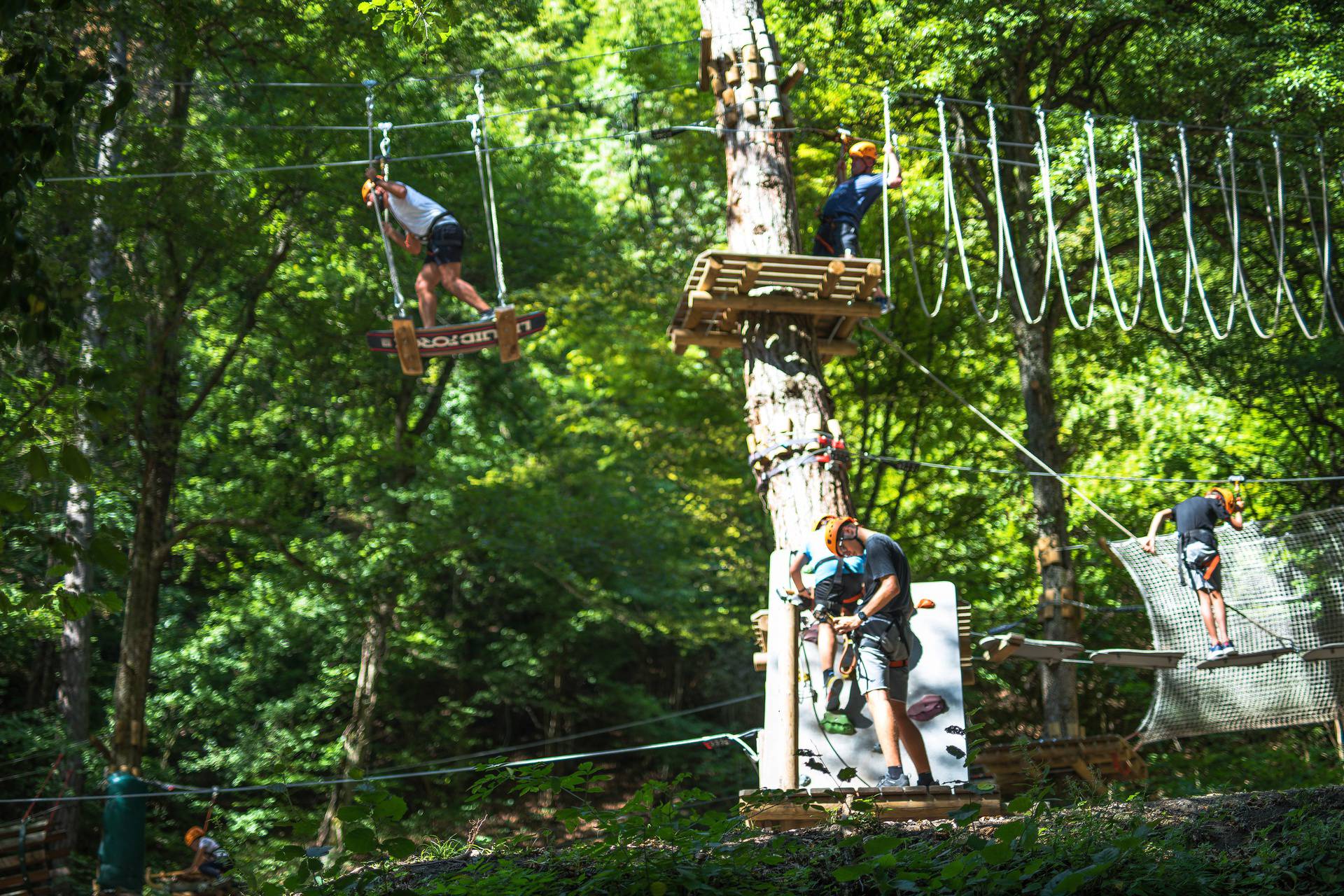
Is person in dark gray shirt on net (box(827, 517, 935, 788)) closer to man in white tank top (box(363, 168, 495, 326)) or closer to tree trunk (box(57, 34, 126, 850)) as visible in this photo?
man in white tank top (box(363, 168, 495, 326))

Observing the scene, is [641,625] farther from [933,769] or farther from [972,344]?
[933,769]

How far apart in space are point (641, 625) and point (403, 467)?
3703 millimetres

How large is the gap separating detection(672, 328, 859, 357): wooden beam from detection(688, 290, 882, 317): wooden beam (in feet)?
1.42

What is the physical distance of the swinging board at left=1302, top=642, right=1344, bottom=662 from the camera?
26.8 ft

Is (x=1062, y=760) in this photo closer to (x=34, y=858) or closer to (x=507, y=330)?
(x=507, y=330)

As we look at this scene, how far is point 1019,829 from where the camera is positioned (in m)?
3.29

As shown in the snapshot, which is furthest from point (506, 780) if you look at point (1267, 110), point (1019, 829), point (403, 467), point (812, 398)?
point (403, 467)

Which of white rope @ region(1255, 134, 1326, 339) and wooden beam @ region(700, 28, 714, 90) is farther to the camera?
white rope @ region(1255, 134, 1326, 339)

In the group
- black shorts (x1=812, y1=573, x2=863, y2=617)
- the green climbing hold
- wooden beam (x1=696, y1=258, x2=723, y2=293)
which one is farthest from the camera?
wooden beam (x1=696, y1=258, x2=723, y2=293)

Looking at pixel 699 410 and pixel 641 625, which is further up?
pixel 699 410

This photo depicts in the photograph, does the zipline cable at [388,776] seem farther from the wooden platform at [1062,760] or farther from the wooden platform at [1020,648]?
the wooden platform at [1062,760]

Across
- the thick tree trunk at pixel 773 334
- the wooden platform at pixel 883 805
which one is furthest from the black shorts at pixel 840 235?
the wooden platform at pixel 883 805

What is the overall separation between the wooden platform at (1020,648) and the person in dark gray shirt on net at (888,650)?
1.93m

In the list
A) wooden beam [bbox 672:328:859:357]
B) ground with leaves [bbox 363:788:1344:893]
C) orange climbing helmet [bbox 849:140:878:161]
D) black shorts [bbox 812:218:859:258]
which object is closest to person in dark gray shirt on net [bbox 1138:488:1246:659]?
wooden beam [bbox 672:328:859:357]
